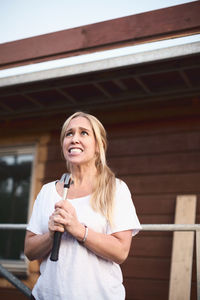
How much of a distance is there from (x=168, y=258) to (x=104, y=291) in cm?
302

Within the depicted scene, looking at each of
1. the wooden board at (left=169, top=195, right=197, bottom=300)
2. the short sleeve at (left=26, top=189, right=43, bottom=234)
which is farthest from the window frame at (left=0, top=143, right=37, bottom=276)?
the short sleeve at (left=26, top=189, right=43, bottom=234)

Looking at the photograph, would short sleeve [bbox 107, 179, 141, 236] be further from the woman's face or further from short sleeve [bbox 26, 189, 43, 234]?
short sleeve [bbox 26, 189, 43, 234]

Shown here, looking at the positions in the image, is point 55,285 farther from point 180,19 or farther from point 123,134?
point 123,134

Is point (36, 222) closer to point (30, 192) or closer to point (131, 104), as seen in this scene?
point (131, 104)

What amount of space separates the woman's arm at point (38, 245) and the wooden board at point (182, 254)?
258cm

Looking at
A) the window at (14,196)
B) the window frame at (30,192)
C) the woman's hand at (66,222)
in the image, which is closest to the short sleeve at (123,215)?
the woman's hand at (66,222)

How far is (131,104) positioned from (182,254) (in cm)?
191

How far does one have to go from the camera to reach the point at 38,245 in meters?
1.57

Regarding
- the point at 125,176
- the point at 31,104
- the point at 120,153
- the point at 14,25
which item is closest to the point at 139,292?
the point at 125,176

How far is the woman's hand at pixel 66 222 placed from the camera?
1418 mm

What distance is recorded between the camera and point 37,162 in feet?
17.4

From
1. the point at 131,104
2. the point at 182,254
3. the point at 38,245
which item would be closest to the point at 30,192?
the point at 131,104

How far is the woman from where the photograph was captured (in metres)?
1.45

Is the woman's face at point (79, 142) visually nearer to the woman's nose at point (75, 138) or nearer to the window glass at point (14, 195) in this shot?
the woman's nose at point (75, 138)
